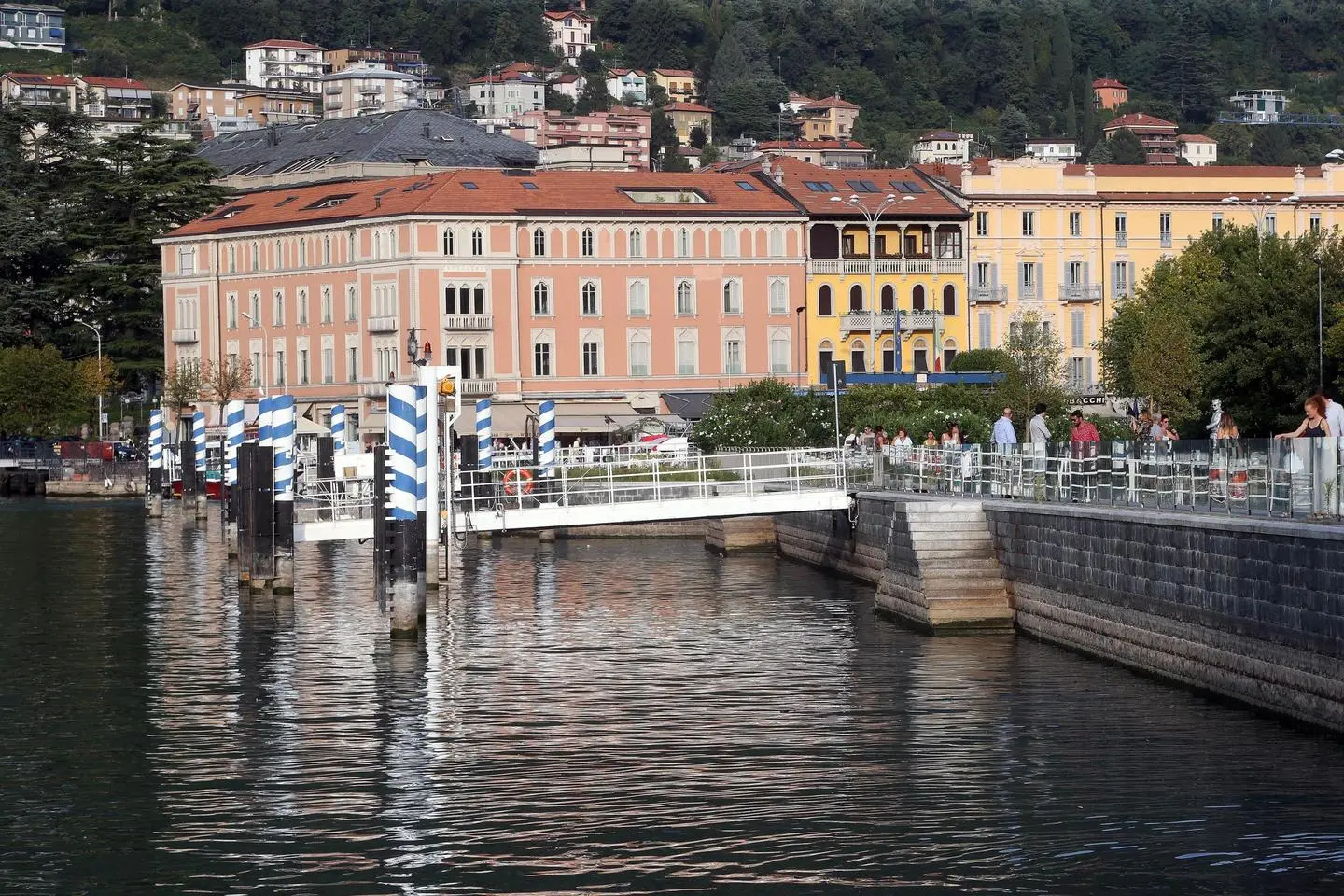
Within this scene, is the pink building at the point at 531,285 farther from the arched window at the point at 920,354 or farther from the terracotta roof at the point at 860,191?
the arched window at the point at 920,354

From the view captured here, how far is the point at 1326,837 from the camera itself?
913 inches

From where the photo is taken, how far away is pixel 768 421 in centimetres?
7225

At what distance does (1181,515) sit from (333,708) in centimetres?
1098

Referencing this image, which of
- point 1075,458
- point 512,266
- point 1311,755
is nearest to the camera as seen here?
point 1311,755

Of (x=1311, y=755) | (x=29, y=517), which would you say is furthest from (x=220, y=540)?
(x=1311, y=755)

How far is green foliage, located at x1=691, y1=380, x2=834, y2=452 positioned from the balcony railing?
3237 cm

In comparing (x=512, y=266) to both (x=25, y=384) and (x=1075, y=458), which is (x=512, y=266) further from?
(x=1075, y=458)

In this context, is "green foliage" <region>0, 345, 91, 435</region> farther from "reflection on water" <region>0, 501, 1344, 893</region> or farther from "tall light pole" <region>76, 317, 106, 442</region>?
"reflection on water" <region>0, 501, 1344, 893</region>

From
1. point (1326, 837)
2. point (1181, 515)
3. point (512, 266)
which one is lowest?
point (1326, 837)

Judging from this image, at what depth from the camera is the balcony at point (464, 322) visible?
10769 cm

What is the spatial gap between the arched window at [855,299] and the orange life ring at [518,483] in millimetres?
50320

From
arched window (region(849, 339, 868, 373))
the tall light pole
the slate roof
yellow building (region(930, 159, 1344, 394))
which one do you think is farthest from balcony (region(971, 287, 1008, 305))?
the tall light pole

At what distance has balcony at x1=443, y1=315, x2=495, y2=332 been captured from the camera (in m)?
108

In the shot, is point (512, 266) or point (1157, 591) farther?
point (512, 266)
